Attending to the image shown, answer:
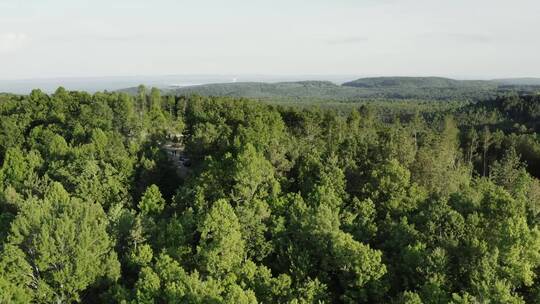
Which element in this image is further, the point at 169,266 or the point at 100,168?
the point at 100,168

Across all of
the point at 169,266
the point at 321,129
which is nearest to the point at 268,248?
A: the point at 169,266

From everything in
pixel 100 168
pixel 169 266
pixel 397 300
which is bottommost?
pixel 397 300

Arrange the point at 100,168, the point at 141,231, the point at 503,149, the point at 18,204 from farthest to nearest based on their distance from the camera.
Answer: the point at 503,149 → the point at 100,168 → the point at 18,204 → the point at 141,231

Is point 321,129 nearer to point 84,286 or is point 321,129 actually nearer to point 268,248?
point 268,248

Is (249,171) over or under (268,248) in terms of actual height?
over

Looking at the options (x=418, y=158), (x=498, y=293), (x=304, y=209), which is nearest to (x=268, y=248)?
(x=304, y=209)

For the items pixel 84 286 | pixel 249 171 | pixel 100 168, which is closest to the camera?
pixel 84 286
